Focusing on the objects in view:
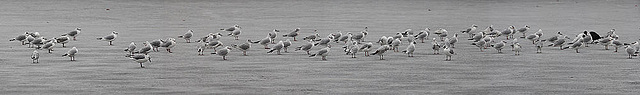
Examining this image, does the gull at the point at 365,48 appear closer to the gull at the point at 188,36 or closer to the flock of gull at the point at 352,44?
the flock of gull at the point at 352,44

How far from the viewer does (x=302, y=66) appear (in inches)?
463

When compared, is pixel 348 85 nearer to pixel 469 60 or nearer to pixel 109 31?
pixel 469 60

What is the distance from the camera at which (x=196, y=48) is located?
14.3 meters

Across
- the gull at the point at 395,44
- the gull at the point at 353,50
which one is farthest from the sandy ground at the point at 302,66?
the gull at the point at 395,44

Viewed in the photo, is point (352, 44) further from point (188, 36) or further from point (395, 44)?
point (188, 36)

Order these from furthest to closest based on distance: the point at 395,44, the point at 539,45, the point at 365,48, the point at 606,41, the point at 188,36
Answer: the point at 188,36
the point at 539,45
the point at 606,41
the point at 395,44
the point at 365,48

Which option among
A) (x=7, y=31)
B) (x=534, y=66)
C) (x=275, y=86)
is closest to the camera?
(x=275, y=86)

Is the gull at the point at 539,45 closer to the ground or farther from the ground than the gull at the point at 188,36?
closer to the ground

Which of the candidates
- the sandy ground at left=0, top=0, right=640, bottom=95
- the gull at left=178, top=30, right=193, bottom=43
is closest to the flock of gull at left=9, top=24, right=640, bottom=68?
the gull at left=178, top=30, right=193, bottom=43

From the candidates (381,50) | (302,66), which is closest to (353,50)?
(381,50)

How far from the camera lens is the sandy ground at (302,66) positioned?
32.2 feet

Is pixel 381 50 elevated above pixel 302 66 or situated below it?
above

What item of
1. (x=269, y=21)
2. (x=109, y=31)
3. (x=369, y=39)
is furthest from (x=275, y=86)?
(x=269, y=21)

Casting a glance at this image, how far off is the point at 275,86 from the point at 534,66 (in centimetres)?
358
